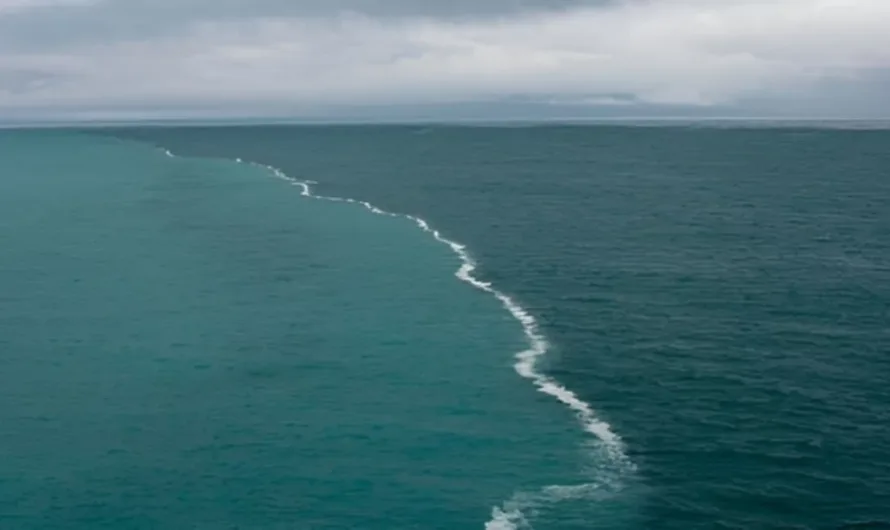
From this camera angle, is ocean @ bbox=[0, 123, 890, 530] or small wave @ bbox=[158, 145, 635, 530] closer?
small wave @ bbox=[158, 145, 635, 530]

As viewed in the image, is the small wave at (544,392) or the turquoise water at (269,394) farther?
the turquoise water at (269,394)

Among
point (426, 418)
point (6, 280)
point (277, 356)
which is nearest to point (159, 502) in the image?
point (426, 418)

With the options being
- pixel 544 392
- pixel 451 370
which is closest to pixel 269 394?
pixel 451 370

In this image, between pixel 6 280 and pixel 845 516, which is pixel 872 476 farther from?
pixel 6 280
